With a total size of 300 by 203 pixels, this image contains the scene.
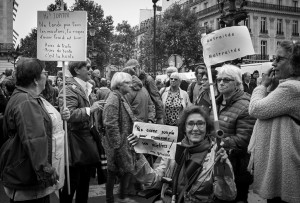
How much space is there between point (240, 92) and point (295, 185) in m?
1.21

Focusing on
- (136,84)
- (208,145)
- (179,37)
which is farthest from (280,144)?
(179,37)

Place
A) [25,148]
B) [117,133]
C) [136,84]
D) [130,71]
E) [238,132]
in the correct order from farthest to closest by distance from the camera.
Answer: [130,71]
[136,84]
[117,133]
[238,132]
[25,148]

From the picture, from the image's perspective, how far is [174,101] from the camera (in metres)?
7.48

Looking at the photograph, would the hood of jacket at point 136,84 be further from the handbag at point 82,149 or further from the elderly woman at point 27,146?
the elderly woman at point 27,146

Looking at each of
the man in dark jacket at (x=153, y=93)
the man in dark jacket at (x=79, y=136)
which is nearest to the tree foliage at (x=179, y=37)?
the man in dark jacket at (x=153, y=93)

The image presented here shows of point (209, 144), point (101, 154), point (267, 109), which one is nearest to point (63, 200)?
point (101, 154)

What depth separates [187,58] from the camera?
44.2m

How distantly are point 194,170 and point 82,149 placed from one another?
5.94 ft

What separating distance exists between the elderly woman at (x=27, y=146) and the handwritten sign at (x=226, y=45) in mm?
1619

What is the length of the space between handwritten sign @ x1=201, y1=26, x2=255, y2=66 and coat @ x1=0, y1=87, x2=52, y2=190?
1.64 m

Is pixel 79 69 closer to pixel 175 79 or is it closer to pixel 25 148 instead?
pixel 25 148

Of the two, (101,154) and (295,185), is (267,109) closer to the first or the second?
(295,185)

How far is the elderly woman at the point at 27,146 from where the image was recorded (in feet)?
9.78

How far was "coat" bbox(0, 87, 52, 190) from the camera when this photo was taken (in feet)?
→ 9.75
